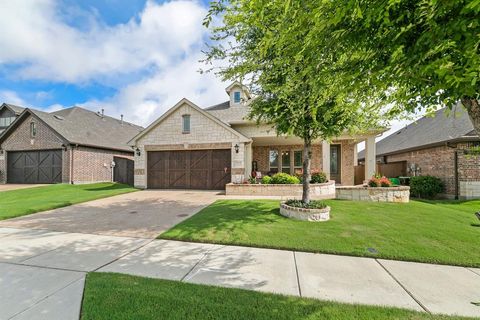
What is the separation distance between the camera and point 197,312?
2527 millimetres

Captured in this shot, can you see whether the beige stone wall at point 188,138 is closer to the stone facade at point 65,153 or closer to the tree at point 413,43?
the stone facade at point 65,153

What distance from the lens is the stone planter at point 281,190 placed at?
36.8ft

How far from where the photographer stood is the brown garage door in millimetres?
14125

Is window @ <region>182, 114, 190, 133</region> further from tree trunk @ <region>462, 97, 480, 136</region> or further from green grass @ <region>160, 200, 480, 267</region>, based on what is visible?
tree trunk @ <region>462, 97, 480, 136</region>

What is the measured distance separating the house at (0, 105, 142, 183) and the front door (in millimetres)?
18589

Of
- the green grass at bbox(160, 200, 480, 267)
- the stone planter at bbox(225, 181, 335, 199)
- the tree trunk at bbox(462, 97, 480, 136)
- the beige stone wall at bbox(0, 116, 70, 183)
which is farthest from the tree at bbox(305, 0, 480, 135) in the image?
the beige stone wall at bbox(0, 116, 70, 183)

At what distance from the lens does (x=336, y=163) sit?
15820mm

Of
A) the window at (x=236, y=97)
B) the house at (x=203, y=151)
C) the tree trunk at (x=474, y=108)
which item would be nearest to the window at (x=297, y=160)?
the house at (x=203, y=151)

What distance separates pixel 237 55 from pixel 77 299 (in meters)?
6.82

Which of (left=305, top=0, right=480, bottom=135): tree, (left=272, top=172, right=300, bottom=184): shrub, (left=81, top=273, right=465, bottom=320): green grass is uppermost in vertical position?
(left=305, top=0, right=480, bottom=135): tree

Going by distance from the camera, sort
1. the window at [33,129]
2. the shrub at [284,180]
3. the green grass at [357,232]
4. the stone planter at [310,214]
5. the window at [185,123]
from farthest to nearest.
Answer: the window at [33,129], the window at [185,123], the shrub at [284,180], the stone planter at [310,214], the green grass at [357,232]

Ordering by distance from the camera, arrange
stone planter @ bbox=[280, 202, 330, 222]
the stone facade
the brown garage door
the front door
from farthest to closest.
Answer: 1. the stone facade
2. the front door
3. the brown garage door
4. stone planter @ bbox=[280, 202, 330, 222]

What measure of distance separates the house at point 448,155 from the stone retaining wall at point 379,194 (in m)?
2.80

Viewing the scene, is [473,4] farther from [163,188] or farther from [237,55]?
[163,188]
